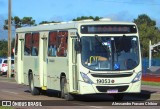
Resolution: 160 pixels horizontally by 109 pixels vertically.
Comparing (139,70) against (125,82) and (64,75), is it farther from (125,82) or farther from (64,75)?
(64,75)

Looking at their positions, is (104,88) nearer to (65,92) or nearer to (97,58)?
(97,58)

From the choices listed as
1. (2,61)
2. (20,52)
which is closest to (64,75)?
(20,52)

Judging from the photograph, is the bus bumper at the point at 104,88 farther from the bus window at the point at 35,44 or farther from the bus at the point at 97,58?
the bus window at the point at 35,44

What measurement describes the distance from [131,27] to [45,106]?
4810 mm

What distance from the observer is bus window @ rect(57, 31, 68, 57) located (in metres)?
21.0

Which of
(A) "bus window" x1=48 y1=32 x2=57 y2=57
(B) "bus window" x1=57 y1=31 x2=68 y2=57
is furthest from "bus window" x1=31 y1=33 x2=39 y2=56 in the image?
(B) "bus window" x1=57 y1=31 x2=68 y2=57

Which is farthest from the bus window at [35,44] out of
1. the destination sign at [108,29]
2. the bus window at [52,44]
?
the destination sign at [108,29]

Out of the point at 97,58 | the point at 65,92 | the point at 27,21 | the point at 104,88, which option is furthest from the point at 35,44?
the point at 27,21

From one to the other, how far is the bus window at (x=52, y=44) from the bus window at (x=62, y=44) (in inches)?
16.3

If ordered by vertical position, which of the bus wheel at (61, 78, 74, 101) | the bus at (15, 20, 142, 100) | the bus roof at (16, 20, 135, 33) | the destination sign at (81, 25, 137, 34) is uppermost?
the bus roof at (16, 20, 135, 33)

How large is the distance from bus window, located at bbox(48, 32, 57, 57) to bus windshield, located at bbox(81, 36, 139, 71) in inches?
107

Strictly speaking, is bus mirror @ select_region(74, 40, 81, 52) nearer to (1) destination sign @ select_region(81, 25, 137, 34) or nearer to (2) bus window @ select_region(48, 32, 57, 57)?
(1) destination sign @ select_region(81, 25, 137, 34)

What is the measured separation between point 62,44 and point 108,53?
2.43 m

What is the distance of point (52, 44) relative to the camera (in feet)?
73.6
